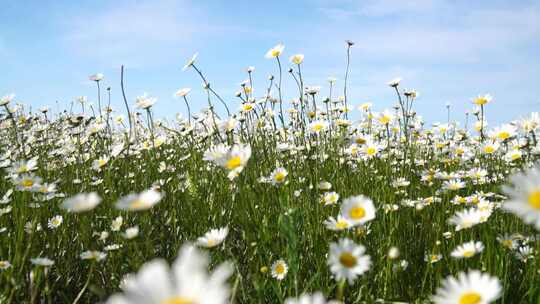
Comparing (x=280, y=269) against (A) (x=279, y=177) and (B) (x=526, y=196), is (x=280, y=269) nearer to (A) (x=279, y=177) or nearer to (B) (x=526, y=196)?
(A) (x=279, y=177)

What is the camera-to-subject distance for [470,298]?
1.08 meters

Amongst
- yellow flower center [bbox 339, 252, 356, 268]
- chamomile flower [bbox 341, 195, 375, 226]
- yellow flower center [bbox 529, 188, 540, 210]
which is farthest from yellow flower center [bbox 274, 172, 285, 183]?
yellow flower center [bbox 529, 188, 540, 210]

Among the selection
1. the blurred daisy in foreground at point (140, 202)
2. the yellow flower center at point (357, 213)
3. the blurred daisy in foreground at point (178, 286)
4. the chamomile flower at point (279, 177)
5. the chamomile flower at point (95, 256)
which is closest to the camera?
the blurred daisy in foreground at point (178, 286)

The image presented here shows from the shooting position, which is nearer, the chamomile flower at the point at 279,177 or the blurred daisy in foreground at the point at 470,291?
the blurred daisy in foreground at the point at 470,291

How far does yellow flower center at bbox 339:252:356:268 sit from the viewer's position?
134 cm

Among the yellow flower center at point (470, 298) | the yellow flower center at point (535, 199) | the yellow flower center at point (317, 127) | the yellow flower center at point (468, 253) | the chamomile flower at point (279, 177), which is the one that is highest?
the yellow flower center at point (535, 199)

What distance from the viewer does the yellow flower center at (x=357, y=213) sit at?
1.52m

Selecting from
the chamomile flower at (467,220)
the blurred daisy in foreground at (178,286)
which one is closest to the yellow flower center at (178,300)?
the blurred daisy in foreground at (178,286)

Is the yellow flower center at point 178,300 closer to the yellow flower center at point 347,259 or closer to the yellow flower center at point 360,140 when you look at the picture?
the yellow flower center at point 347,259

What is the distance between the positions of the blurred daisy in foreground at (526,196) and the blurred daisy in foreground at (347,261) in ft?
1.33

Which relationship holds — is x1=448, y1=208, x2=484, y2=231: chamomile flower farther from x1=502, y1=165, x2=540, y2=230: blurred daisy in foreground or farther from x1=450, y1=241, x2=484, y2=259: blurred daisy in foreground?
x1=502, y1=165, x2=540, y2=230: blurred daisy in foreground

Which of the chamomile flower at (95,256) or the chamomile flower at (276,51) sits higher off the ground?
the chamomile flower at (276,51)

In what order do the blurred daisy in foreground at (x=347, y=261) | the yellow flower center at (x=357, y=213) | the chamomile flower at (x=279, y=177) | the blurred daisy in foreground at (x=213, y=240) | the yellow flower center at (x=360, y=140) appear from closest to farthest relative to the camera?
the blurred daisy in foreground at (x=347, y=261)
the yellow flower center at (x=357, y=213)
the blurred daisy in foreground at (x=213, y=240)
the chamomile flower at (x=279, y=177)
the yellow flower center at (x=360, y=140)

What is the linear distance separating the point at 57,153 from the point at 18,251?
2939 millimetres
